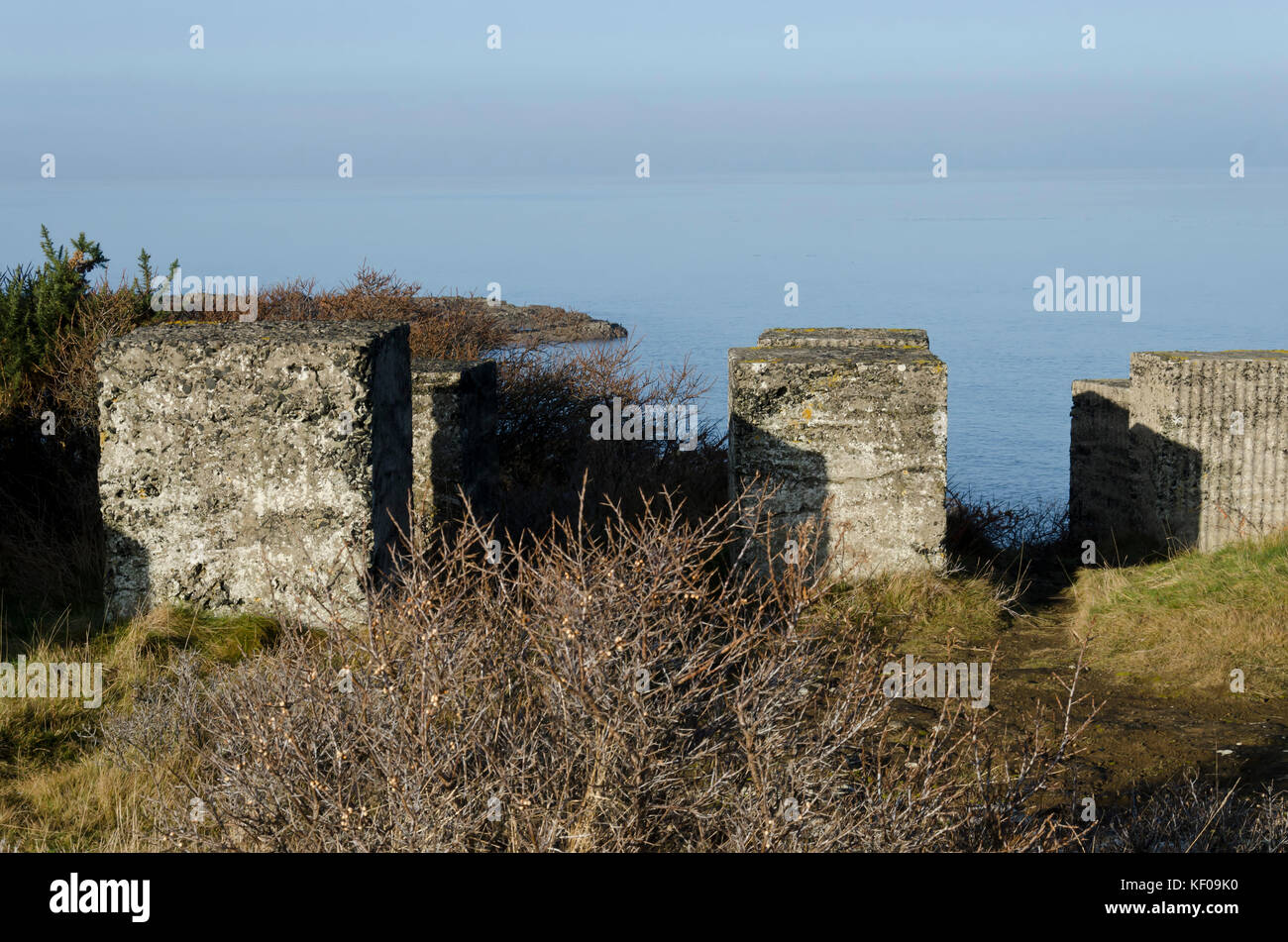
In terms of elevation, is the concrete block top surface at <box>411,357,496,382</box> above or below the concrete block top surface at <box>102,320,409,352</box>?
below

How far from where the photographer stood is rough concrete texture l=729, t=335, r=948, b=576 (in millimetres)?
7852

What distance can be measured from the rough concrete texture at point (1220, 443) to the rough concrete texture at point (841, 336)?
7.41ft

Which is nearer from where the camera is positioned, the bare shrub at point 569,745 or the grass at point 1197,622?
the bare shrub at point 569,745

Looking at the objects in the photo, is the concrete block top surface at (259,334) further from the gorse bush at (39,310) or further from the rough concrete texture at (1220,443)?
the rough concrete texture at (1220,443)

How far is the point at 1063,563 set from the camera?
33.0 feet

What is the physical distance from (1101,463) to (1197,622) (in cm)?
466

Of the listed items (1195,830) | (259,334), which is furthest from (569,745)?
(259,334)

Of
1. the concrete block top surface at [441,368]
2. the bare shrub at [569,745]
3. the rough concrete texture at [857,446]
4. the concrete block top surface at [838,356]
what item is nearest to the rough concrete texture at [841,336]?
the concrete block top surface at [838,356]

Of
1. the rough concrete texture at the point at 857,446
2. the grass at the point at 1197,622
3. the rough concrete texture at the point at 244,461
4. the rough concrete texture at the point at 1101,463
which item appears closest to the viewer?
the rough concrete texture at the point at 244,461

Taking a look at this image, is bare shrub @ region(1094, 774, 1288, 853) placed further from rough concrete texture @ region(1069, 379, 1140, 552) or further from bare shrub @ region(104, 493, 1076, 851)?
rough concrete texture @ region(1069, 379, 1140, 552)

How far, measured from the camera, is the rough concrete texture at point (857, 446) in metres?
7.85

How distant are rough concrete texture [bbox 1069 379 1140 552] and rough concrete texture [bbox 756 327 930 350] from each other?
2824 mm

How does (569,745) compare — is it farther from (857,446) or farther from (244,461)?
(857,446)

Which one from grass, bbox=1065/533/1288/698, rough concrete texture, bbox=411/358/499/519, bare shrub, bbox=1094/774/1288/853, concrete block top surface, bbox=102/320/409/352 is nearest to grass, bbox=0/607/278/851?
concrete block top surface, bbox=102/320/409/352
